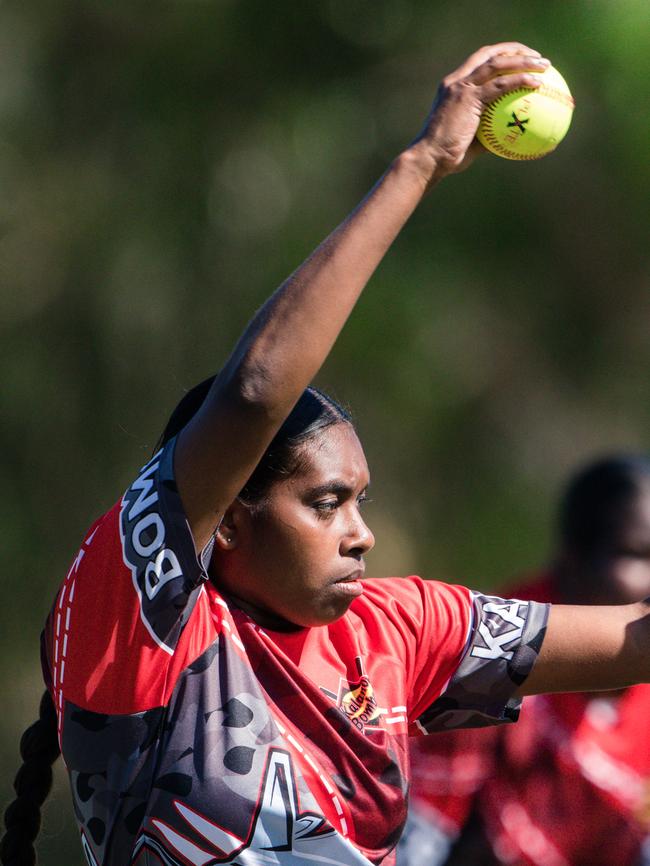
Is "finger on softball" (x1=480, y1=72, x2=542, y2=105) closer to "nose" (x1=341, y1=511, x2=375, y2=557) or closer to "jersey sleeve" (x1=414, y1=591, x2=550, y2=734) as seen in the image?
"nose" (x1=341, y1=511, x2=375, y2=557)

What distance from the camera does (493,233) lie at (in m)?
8.89

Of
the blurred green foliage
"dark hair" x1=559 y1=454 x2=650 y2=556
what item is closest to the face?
"dark hair" x1=559 y1=454 x2=650 y2=556

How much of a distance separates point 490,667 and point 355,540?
1.43 feet

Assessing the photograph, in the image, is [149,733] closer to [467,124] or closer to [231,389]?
[231,389]

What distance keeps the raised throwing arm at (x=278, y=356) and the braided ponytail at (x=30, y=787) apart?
31.9 inches

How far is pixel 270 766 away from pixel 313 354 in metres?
0.71

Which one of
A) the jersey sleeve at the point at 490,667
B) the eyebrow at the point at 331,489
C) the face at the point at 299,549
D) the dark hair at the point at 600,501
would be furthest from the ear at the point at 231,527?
the dark hair at the point at 600,501

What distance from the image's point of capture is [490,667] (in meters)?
2.53

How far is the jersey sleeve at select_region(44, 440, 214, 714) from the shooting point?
2.05 m

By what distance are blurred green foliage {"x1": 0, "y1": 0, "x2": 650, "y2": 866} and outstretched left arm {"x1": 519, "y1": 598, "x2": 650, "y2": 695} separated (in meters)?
5.67

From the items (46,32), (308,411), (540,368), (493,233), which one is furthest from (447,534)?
(308,411)

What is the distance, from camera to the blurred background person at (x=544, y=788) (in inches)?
144

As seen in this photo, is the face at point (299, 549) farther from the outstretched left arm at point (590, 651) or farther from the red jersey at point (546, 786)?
the red jersey at point (546, 786)

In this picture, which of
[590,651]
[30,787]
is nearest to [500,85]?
[590,651]
